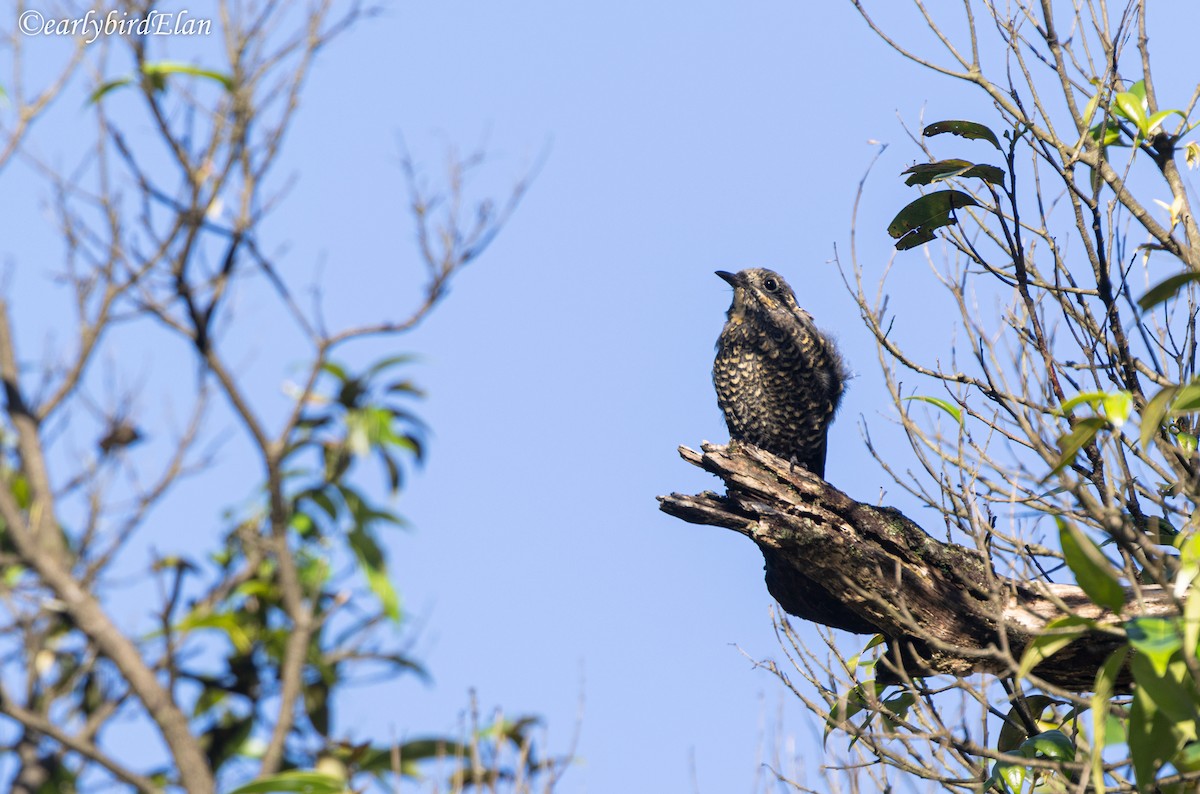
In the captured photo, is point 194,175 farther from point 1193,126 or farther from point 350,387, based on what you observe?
point 1193,126

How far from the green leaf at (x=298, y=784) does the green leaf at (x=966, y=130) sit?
12.6 feet

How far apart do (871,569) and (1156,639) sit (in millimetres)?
1567

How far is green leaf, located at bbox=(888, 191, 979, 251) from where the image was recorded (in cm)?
379

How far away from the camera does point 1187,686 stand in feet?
7.81

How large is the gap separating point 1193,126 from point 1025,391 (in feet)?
3.25

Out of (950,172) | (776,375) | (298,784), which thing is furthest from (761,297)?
(298,784)

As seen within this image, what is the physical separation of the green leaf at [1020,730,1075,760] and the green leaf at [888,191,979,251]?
1697mm

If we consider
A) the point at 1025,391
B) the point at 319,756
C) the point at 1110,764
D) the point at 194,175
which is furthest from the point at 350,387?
the point at 1110,764

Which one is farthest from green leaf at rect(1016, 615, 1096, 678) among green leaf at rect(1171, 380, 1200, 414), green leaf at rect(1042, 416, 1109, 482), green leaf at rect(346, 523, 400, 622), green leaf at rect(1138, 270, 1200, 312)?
green leaf at rect(346, 523, 400, 622)

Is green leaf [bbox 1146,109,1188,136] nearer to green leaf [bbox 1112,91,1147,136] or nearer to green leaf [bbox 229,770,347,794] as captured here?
green leaf [bbox 1112,91,1147,136]

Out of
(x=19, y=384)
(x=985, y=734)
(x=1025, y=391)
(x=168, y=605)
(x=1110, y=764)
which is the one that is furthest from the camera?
(x=19, y=384)

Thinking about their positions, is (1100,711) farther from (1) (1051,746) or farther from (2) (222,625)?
(2) (222,625)

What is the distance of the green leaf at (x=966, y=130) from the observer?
Answer: 141 inches

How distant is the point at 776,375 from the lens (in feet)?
18.8
